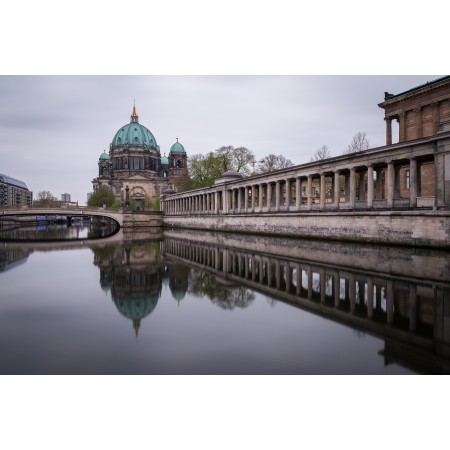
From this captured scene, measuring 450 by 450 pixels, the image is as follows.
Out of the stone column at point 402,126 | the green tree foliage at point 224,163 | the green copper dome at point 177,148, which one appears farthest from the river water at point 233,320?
→ the green copper dome at point 177,148

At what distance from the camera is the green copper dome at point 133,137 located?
436 ft

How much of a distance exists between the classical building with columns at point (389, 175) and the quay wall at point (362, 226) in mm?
364

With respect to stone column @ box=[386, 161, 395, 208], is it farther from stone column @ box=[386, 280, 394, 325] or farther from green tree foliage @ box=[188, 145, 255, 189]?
green tree foliage @ box=[188, 145, 255, 189]

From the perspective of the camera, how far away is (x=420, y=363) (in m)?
5.57

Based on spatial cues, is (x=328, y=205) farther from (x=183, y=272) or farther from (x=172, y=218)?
(x=172, y=218)

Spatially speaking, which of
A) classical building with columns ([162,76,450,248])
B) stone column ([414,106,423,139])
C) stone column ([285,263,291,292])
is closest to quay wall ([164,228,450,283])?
stone column ([285,263,291,292])

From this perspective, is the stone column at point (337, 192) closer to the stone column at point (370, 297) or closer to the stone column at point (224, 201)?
the stone column at point (370, 297)

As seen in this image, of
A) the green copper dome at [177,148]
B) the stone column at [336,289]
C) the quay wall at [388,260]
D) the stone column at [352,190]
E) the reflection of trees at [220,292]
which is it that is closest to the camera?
the stone column at [336,289]

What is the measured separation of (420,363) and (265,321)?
3.15 m

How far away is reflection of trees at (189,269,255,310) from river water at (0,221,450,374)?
33 mm

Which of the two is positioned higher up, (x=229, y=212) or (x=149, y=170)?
(x=149, y=170)

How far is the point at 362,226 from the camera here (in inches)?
952

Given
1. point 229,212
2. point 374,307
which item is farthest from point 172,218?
point 374,307

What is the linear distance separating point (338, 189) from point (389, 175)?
4579 mm
